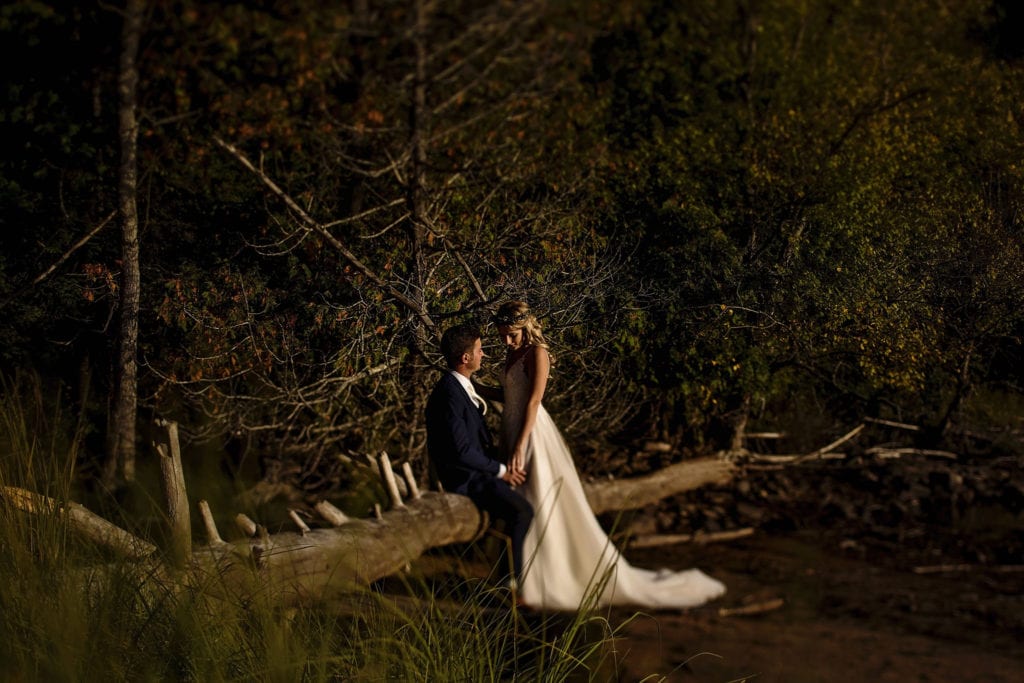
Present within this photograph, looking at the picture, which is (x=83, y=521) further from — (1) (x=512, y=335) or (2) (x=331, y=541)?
(1) (x=512, y=335)

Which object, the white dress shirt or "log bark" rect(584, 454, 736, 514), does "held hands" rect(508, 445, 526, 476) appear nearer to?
the white dress shirt

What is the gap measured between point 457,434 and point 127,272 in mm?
1552

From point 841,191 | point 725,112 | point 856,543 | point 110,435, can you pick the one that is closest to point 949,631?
point 856,543

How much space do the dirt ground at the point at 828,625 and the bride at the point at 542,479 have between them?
0.39 meters

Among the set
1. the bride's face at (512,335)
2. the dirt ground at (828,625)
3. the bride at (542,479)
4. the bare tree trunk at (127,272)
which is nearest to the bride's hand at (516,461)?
the bride at (542,479)

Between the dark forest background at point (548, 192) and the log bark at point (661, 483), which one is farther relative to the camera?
the log bark at point (661, 483)

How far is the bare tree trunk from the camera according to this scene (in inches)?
153

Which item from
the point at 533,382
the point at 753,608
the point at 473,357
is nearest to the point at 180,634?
the point at 473,357

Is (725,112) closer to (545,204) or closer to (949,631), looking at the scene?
(545,204)

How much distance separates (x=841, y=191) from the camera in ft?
14.8

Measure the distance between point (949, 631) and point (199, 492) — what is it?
3960 mm

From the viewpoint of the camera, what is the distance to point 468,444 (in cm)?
423

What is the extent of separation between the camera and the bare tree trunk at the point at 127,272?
3.89 m

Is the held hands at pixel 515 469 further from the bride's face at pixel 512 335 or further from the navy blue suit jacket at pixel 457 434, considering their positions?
the bride's face at pixel 512 335
